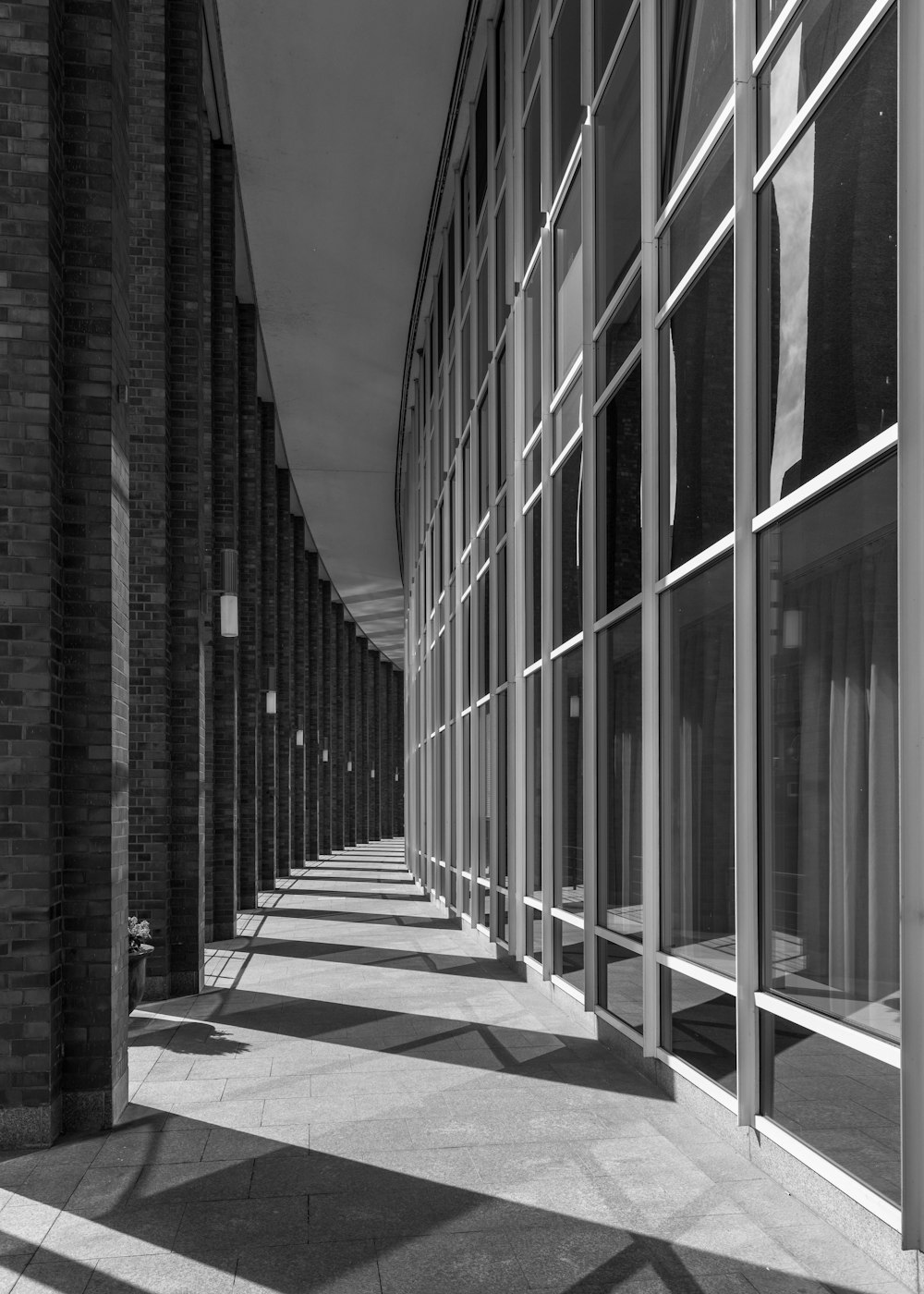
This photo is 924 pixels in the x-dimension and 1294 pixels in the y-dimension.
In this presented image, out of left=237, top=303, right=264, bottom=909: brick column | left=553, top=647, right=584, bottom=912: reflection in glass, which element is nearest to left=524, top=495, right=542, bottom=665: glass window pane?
left=553, top=647, right=584, bottom=912: reflection in glass

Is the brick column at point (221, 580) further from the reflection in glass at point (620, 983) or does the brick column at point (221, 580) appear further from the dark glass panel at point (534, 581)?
the reflection in glass at point (620, 983)

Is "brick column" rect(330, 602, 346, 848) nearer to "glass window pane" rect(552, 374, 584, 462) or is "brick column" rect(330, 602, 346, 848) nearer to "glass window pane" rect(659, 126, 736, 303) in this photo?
"glass window pane" rect(552, 374, 584, 462)

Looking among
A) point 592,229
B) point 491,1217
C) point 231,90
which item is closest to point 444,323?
point 231,90

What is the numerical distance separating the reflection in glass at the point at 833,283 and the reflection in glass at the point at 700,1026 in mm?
2715

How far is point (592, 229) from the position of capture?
10312 millimetres

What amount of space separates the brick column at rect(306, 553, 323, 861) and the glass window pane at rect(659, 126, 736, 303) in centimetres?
2838

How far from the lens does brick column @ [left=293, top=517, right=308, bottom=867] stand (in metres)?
Result: 33.0

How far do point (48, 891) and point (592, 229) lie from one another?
6.59 metres

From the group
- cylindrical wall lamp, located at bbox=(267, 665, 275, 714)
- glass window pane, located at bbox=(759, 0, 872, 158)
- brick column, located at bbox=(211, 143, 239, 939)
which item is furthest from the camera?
cylindrical wall lamp, located at bbox=(267, 665, 275, 714)

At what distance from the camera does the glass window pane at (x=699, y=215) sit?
23.9ft

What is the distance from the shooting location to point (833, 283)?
568cm

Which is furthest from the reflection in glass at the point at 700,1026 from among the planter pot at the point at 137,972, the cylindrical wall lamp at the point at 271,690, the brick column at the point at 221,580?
A: the cylindrical wall lamp at the point at 271,690

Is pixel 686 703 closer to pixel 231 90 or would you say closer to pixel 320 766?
pixel 231 90

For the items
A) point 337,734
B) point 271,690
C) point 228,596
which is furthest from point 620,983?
point 337,734
